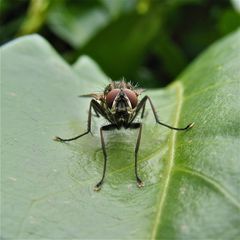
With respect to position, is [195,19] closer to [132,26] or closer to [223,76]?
[132,26]

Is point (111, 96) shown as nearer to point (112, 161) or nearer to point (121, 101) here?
point (121, 101)

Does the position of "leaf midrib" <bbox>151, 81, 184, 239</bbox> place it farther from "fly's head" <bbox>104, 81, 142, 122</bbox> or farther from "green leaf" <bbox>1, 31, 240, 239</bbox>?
"fly's head" <bbox>104, 81, 142, 122</bbox>

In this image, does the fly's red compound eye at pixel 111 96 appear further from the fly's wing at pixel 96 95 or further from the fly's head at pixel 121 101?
the fly's wing at pixel 96 95

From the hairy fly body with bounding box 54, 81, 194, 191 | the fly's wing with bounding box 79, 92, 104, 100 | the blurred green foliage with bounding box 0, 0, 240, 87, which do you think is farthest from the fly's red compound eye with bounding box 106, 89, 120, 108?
the blurred green foliage with bounding box 0, 0, 240, 87

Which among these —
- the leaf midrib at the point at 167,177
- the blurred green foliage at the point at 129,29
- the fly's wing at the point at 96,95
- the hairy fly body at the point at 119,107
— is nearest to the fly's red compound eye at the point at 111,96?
the hairy fly body at the point at 119,107

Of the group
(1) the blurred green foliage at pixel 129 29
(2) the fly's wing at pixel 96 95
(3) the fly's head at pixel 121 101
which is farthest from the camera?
(1) the blurred green foliage at pixel 129 29

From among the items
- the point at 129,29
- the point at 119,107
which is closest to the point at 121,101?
the point at 119,107
